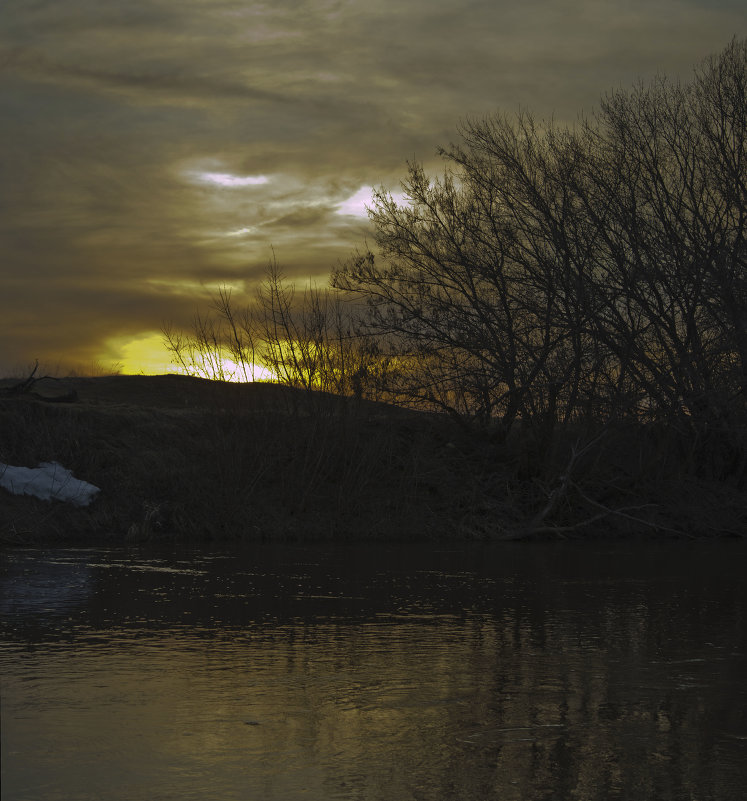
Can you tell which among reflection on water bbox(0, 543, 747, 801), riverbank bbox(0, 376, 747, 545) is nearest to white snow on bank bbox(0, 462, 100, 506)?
riverbank bbox(0, 376, 747, 545)

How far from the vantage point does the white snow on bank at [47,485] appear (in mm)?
18578

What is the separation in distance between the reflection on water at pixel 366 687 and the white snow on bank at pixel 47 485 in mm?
5806

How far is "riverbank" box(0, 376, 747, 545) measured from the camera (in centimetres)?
1891

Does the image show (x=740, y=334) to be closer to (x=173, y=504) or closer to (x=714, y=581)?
(x=714, y=581)

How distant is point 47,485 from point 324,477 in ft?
17.9

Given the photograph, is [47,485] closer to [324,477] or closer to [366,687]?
[324,477]

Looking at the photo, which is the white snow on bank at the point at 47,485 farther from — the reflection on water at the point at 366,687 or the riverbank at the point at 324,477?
the reflection on water at the point at 366,687

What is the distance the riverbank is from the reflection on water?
19.0ft

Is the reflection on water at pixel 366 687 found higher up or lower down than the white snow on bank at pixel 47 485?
lower down

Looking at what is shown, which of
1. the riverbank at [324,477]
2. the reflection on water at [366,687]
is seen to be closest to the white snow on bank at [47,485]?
the riverbank at [324,477]

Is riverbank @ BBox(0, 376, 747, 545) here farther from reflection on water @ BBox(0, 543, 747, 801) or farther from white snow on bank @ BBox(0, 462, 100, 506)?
reflection on water @ BBox(0, 543, 747, 801)

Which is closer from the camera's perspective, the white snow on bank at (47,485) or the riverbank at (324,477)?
the white snow on bank at (47,485)

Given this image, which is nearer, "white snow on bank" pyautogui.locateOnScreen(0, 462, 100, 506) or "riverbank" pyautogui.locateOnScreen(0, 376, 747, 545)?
"white snow on bank" pyautogui.locateOnScreen(0, 462, 100, 506)

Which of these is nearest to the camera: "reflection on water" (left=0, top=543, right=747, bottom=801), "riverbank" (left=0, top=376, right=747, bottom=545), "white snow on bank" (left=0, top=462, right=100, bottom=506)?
"reflection on water" (left=0, top=543, right=747, bottom=801)
